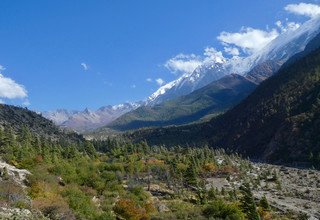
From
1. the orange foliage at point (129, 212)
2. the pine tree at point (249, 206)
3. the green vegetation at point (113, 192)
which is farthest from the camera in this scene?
the pine tree at point (249, 206)

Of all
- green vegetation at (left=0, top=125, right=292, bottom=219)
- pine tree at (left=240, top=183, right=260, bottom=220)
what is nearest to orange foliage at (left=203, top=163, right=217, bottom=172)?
green vegetation at (left=0, top=125, right=292, bottom=219)

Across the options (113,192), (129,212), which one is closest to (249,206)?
(129,212)

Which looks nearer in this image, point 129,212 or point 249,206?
point 129,212

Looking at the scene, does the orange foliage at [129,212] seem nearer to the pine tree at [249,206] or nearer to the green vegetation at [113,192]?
the green vegetation at [113,192]

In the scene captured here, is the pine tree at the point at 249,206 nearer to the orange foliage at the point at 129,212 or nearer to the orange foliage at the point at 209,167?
the orange foliage at the point at 129,212

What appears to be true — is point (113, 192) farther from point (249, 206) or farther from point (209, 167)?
point (209, 167)

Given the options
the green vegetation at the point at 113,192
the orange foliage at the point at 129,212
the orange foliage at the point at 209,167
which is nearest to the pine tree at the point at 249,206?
the green vegetation at the point at 113,192

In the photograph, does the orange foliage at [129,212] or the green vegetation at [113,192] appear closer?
the green vegetation at [113,192]

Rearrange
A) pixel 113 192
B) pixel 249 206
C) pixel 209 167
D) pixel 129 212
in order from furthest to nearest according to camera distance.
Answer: pixel 209 167, pixel 113 192, pixel 249 206, pixel 129 212

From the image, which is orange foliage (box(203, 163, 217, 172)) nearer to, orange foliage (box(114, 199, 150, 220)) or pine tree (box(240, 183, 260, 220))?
pine tree (box(240, 183, 260, 220))

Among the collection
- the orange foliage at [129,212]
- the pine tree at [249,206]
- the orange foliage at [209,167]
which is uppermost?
the orange foliage at [209,167]

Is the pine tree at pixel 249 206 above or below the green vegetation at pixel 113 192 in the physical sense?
below

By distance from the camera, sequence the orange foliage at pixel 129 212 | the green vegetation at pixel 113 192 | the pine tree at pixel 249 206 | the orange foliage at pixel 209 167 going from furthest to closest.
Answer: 1. the orange foliage at pixel 209 167
2. the pine tree at pixel 249 206
3. the orange foliage at pixel 129 212
4. the green vegetation at pixel 113 192

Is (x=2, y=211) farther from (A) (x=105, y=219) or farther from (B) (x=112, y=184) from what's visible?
(B) (x=112, y=184)
